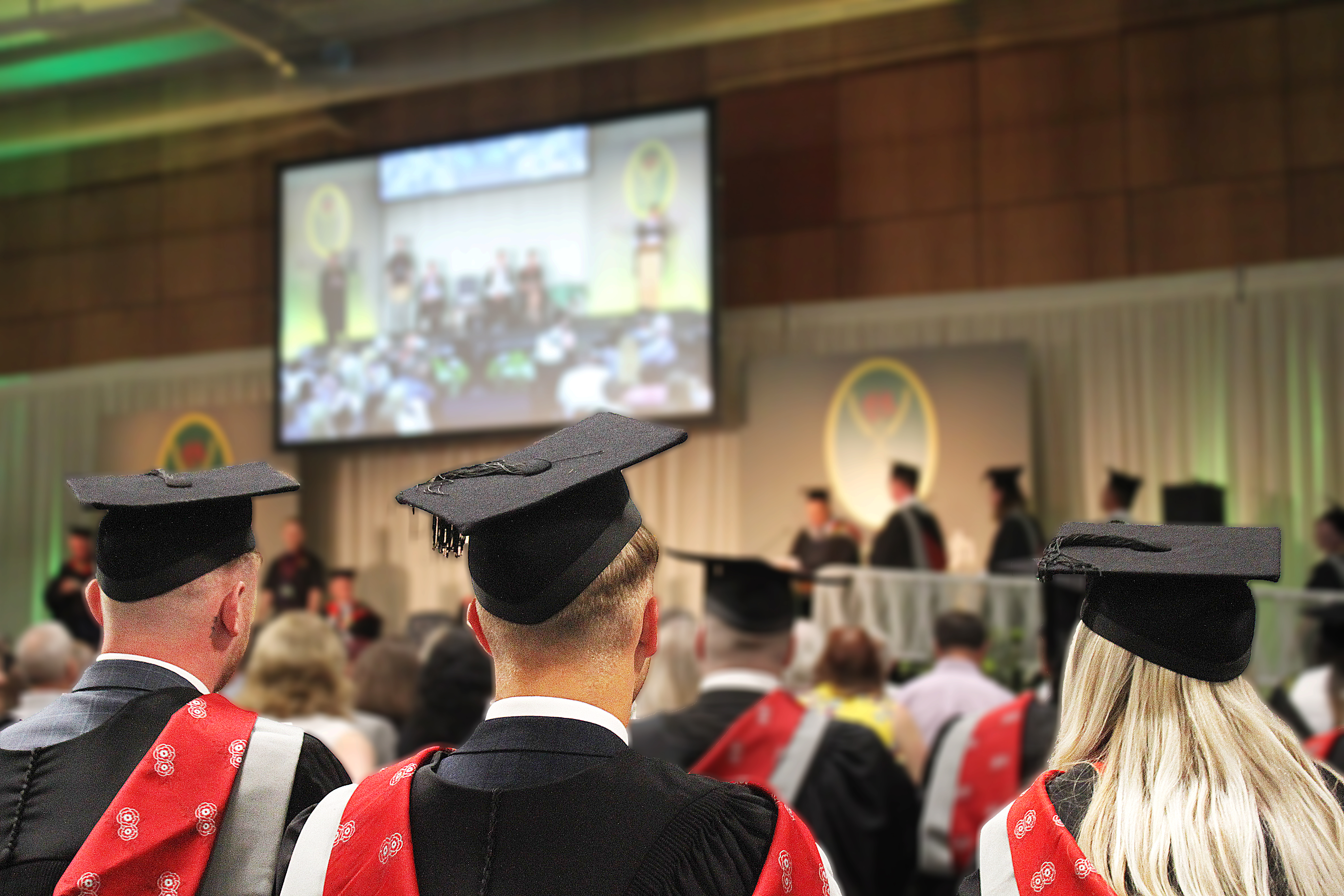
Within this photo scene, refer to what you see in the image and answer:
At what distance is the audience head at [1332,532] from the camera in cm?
853

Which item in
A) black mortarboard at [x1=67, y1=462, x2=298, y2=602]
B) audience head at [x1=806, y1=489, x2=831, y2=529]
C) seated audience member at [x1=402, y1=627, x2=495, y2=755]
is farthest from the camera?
audience head at [x1=806, y1=489, x2=831, y2=529]

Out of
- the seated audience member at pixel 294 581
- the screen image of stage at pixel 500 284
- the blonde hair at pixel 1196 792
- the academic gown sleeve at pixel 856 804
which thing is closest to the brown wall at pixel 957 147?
the screen image of stage at pixel 500 284

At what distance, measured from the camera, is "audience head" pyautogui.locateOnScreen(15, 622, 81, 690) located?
4.03 metres

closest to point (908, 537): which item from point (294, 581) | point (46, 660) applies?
point (294, 581)

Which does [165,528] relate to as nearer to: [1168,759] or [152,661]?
[152,661]

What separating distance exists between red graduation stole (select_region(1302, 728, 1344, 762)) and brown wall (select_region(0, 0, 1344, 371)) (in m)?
7.78

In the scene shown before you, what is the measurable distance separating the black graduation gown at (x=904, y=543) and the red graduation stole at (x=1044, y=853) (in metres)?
7.99

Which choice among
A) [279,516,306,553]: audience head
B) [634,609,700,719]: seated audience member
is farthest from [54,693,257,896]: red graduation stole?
[279,516,306,553]: audience head

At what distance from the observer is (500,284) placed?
1124cm

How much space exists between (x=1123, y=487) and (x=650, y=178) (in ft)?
14.9

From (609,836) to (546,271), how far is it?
10.0m

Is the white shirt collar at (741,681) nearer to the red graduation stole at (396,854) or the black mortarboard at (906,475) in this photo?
the red graduation stole at (396,854)

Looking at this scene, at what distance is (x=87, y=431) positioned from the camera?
13750 millimetres

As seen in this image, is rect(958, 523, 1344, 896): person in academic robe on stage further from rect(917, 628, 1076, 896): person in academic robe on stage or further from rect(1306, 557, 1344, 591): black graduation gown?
rect(1306, 557, 1344, 591): black graduation gown
